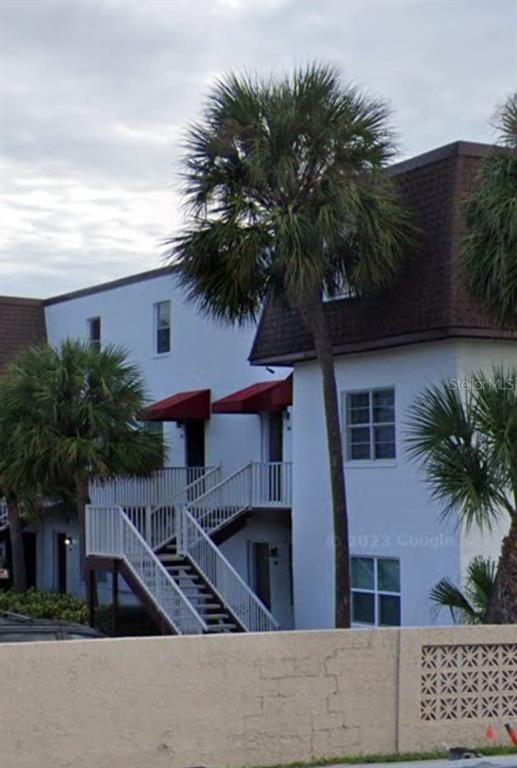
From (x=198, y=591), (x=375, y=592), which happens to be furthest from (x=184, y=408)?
(x=375, y=592)

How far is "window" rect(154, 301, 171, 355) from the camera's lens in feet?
113

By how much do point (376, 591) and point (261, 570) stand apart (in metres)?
6.26

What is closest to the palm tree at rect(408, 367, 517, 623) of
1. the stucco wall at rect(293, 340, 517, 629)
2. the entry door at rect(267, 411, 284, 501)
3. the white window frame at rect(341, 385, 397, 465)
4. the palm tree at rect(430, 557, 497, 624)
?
the palm tree at rect(430, 557, 497, 624)

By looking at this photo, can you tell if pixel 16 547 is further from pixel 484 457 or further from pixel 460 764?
pixel 460 764

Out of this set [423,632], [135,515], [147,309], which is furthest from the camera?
[147,309]

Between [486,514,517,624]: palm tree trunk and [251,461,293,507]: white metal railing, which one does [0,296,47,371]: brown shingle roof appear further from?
[486,514,517,624]: palm tree trunk

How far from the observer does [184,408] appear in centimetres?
3162

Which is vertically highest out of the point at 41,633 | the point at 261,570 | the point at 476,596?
the point at 41,633

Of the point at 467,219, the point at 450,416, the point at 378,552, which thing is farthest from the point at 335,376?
the point at 450,416

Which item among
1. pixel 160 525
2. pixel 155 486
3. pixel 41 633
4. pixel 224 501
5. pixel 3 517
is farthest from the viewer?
pixel 3 517

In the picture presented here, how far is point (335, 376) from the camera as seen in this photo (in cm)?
2495

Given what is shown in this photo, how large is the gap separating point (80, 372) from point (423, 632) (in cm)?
1671

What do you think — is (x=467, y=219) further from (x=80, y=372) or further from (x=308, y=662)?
(x=80, y=372)

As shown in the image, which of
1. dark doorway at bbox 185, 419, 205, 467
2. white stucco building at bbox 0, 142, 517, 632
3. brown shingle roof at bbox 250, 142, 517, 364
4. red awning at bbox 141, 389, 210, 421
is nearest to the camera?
brown shingle roof at bbox 250, 142, 517, 364
